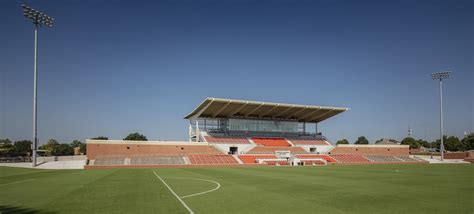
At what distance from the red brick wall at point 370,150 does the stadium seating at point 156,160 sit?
36.8 meters

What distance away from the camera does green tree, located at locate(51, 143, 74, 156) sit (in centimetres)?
11207

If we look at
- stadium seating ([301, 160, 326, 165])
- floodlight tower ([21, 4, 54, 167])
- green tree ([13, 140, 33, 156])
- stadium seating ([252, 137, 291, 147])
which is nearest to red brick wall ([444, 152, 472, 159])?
stadium seating ([301, 160, 326, 165])

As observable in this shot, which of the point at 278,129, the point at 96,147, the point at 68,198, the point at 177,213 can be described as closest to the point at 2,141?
the point at 96,147

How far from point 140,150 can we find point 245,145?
21.7 metres

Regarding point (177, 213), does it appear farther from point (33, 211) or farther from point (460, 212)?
point (460, 212)

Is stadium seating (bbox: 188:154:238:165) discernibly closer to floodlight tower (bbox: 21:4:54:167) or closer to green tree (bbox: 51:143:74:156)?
floodlight tower (bbox: 21:4:54:167)

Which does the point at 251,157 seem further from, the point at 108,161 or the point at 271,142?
the point at 108,161

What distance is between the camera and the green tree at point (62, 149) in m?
112

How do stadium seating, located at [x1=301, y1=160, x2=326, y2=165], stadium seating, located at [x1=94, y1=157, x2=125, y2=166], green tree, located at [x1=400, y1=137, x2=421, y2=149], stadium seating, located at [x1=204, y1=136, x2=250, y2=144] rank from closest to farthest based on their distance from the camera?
stadium seating, located at [x1=94, y1=157, x2=125, y2=166] < stadium seating, located at [x1=301, y1=160, x2=326, y2=165] < stadium seating, located at [x1=204, y1=136, x2=250, y2=144] < green tree, located at [x1=400, y1=137, x2=421, y2=149]

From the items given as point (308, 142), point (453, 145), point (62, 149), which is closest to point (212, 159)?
point (308, 142)

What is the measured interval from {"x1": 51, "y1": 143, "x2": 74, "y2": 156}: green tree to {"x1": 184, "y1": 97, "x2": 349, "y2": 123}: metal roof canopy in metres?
65.9

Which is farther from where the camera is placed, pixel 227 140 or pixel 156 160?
pixel 227 140

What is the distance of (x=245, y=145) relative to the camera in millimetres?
66938

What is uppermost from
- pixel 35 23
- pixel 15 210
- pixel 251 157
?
pixel 35 23
